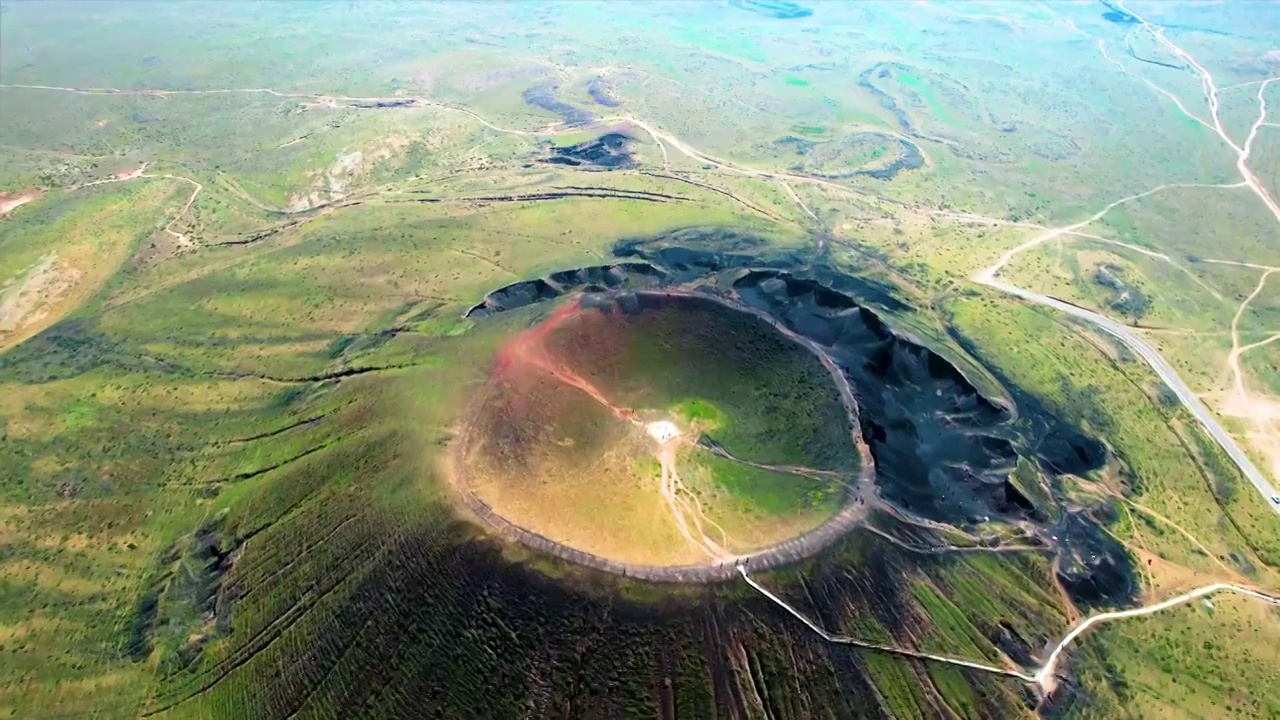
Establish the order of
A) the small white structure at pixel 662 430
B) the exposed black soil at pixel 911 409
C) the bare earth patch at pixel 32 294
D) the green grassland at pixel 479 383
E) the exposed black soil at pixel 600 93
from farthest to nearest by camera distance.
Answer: the exposed black soil at pixel 600 93
the bare earth patch at pixel 32 294
the small white structure at pixel 662 430
the exposed black soil at pixel 911 409
the green grassland at pixel 479 383

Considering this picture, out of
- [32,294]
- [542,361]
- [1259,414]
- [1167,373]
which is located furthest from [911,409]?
[32,294]

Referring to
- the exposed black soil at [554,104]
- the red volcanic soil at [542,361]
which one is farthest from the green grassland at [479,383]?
the exposed black soil at [554,104]

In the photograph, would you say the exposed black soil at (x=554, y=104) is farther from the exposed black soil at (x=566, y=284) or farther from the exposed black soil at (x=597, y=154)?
the exposed black soil at (x=566, y=284)

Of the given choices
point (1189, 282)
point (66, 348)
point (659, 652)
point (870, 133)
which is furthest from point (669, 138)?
point (659, 652)

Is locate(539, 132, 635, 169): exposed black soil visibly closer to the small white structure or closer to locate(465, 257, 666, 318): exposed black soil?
locate(465, 257, 666, 318): exposed black soil

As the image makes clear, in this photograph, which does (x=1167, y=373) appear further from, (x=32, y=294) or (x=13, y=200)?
(x=13, y=200)

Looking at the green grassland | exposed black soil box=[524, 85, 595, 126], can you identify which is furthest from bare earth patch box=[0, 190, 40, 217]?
exposed black soil box=[524, 85, 595, 126]
